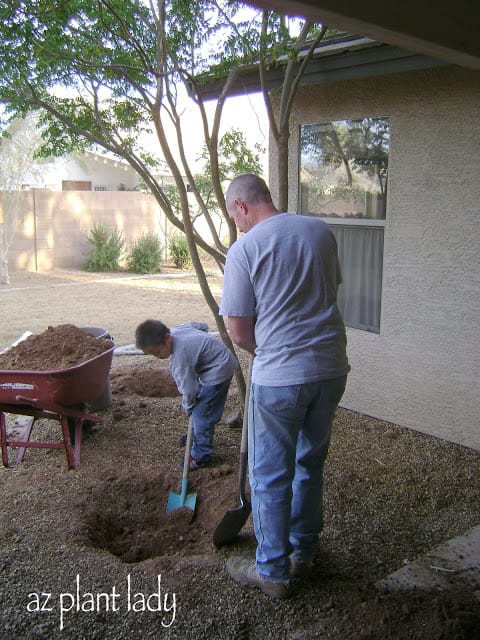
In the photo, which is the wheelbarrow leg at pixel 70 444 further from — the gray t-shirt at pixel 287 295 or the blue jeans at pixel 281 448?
the gray t-shirt at pixel 287 295

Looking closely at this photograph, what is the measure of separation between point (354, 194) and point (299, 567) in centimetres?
368

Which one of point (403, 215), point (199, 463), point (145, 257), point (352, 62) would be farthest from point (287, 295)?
point (145, 257)

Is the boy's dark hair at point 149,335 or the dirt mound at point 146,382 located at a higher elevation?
the boy's dark hair at point 149,335

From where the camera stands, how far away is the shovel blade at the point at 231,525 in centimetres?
363

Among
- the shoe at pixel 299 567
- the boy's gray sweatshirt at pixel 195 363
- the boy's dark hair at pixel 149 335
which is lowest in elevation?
the shoe at pixel 299 567

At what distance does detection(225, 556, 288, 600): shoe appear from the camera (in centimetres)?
308

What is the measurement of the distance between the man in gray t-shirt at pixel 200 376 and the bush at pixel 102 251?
13753mm

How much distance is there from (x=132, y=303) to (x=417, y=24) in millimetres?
10761

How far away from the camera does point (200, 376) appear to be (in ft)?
15.7

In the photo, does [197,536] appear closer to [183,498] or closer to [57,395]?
[183,498]

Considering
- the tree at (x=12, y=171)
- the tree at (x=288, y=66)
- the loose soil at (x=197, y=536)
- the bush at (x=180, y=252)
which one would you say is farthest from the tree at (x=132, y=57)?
the bush at (x=180, y=252)

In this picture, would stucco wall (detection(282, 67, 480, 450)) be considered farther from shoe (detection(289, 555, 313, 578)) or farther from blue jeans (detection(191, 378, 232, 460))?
shoe (detection(289, 555, 313, 578))

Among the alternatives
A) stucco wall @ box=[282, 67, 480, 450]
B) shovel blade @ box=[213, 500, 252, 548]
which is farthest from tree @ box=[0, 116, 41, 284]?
shovel blade @ box=[213, 500, 252, 548]

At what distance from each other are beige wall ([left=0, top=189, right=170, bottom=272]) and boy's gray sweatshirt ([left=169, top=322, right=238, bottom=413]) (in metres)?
13.5
